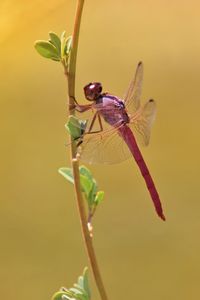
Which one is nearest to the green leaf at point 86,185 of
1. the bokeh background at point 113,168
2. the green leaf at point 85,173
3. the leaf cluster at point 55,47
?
the green leaf at point 85,173

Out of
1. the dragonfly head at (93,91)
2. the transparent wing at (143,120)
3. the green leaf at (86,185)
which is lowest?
the green leaf at (86,185)

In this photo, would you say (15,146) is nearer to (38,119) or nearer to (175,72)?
(38,119)

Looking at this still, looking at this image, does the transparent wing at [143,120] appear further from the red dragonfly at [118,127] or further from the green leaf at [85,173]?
the green leaf at [85,173]

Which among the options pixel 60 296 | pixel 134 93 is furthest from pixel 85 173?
pixel 134 93

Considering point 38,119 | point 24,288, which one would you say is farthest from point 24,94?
point 24,288

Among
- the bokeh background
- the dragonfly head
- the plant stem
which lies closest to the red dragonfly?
the dragonfly head

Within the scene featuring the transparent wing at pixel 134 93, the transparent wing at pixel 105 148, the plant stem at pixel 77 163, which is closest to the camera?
the plant stem at pixel 77 163

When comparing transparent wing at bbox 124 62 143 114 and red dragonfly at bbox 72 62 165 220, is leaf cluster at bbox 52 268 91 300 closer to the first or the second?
red dragonfly at bbox 72 62 165 220
